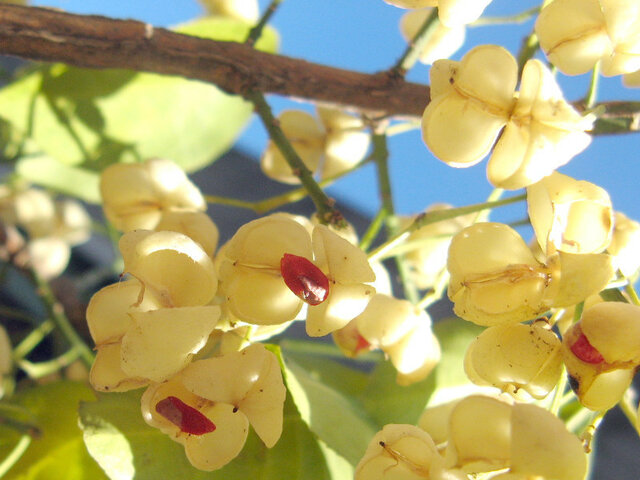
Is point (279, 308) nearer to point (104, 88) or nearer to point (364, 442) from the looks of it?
point (364, 442)

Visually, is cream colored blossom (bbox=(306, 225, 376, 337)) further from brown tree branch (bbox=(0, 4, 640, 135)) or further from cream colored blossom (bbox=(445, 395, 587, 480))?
brown tree branch (bbox=(0, 4, 640, 135))

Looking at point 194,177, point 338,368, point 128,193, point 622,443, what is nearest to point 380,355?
point 338,368

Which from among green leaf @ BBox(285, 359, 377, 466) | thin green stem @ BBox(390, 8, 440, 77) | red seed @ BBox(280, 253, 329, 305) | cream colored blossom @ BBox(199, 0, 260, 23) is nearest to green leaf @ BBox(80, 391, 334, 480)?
green leaf @ BBox(285, 359, 377, 466)

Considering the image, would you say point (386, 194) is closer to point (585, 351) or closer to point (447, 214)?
point (447, 214)

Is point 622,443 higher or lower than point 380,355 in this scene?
lower

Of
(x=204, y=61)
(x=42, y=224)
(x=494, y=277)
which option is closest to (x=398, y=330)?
(x=494, y=277)

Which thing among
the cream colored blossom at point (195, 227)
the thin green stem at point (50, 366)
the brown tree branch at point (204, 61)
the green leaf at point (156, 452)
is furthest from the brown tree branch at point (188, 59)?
the thin green stem at point (50, 366)
